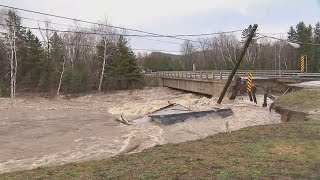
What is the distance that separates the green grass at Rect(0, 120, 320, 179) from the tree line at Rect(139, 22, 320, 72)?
60953 mm

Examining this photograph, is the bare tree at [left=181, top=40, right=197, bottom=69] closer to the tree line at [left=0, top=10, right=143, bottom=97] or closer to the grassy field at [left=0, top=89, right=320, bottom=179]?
the tree line at [left=0, top=10, right=143, bottom=97]

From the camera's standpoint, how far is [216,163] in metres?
8.20

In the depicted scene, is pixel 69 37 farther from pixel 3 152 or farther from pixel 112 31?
pixel 3 152

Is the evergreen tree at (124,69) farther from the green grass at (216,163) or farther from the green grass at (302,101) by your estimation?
the green grass at (216,163)

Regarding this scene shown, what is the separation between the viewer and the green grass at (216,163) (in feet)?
23.8

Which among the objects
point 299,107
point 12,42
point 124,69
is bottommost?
point 299,107

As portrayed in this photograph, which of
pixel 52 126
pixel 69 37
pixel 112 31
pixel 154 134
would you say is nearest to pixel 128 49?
pixel 112 31

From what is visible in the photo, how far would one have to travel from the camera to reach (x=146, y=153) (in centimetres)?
1020

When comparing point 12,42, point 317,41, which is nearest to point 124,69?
point 12,42

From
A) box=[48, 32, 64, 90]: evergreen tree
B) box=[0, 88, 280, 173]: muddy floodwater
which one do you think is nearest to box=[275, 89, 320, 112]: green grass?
box=[0, 88, 280, 173]: muddy floodwater

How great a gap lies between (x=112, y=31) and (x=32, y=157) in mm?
A: 53257

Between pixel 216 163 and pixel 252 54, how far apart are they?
89.7m

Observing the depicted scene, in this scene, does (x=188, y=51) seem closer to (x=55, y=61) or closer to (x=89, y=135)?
(x=55, y=61)

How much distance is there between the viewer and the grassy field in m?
7.26
